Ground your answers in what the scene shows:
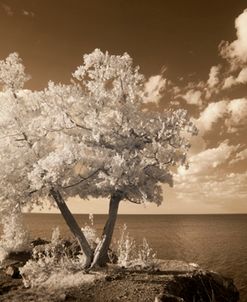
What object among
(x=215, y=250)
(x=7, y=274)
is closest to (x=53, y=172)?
(x=7, y=274)

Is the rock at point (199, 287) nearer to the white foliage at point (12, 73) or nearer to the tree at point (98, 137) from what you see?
the tree at point (98, 137)

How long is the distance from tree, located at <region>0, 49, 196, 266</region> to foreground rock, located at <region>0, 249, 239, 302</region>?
8.00 ft

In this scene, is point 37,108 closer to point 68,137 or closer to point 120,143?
point 68,137

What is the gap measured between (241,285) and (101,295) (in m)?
18.6

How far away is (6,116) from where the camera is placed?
717 inches

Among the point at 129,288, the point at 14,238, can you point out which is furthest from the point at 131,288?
the point at 14,238

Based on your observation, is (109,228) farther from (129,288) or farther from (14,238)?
(14,238)

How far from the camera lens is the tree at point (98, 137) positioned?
1717 cm

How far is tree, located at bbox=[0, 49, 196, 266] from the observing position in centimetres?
1717

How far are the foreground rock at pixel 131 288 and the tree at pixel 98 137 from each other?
8.00 ft

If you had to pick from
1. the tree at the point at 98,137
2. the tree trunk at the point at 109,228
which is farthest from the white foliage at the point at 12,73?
the tree trunk at the point at 109,228

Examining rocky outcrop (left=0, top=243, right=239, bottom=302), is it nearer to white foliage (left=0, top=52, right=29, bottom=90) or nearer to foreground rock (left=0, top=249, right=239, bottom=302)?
foreground rock (left=0, top=249, right=239, bottom=302)

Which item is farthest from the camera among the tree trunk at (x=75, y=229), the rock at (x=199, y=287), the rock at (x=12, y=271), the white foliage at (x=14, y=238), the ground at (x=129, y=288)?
the white foliage at (x=14, y=238)

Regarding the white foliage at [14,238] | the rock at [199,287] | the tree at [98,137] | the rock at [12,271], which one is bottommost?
the rock at [199,287]
